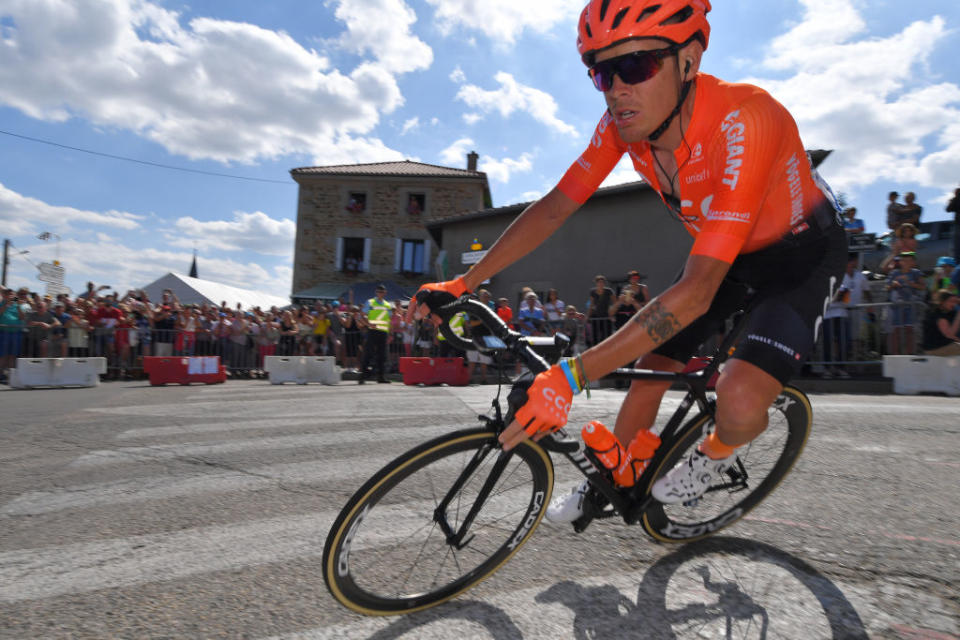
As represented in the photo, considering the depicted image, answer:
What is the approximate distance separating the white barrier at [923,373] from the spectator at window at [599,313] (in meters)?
4.44

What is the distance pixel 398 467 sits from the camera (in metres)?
1.92

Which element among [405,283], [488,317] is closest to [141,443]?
[488,317]

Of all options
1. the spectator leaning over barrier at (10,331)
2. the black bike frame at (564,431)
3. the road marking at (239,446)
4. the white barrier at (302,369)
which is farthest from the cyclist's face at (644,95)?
the spectator leaning over barrier at (10,331)

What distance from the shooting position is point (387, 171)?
3375 cm

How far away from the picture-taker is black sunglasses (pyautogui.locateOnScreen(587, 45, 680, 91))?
7.30ft

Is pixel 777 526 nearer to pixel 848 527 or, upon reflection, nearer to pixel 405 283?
pixel 848 527

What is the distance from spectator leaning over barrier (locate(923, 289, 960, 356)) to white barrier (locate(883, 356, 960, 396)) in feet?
0.43

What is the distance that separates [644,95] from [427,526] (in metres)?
1.89

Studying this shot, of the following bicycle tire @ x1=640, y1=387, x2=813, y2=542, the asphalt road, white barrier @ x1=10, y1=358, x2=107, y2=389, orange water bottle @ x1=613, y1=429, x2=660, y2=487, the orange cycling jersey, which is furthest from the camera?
white barrier @ x1=10, y1=358, x2=107, y2=389

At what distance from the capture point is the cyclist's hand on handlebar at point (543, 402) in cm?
178

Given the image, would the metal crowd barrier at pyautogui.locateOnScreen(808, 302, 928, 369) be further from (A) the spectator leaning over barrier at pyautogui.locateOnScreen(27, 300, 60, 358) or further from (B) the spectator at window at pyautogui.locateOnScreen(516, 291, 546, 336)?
(A) the spectator leaning over barrier at pyautogui.locateOnScreen(27, 300, 60, 358)

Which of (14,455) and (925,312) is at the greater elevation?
(925,312)

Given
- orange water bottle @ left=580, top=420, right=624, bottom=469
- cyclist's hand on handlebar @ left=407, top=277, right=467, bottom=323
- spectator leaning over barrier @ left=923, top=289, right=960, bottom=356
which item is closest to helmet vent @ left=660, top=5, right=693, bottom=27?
cyclist's hand on handlebar @ left=407, top=277, right=467, bottom=323

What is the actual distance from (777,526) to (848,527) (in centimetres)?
31
